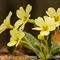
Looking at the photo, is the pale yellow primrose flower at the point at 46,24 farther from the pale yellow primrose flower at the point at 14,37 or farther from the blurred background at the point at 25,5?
the blurred background at the point at 25,5

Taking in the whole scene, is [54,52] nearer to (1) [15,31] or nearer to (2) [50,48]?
(2) [50,48]

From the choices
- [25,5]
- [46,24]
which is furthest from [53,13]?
[25,5]

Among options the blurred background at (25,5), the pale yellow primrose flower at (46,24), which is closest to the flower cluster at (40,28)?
the pale yellow primrose flower at (46,24)

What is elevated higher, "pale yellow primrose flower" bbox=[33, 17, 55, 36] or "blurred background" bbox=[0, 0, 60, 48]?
"blurred background" bbox=[0, 0, 60, 48]

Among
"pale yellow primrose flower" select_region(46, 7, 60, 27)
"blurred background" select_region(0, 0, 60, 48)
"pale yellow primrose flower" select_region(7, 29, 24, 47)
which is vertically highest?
"blurred background" select_region(0, 0, 60, 48)

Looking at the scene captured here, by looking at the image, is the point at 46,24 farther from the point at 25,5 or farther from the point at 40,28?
the point at 25,5

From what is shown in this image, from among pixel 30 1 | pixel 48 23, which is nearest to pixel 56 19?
pixel 48 23

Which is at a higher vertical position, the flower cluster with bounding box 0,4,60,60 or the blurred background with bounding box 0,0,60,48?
the blurred background with bounding box 0,0,60,48

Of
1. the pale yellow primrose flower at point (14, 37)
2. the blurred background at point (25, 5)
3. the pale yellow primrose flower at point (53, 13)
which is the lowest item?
the pale yellow primrose flower at point (14, 37)

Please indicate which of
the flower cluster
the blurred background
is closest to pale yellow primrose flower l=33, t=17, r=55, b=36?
the flower cluster

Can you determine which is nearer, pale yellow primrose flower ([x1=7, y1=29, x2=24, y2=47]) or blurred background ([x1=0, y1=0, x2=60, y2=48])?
pale yellow primrose flower ([x1=7, y1=29, x2=24, y2=47])

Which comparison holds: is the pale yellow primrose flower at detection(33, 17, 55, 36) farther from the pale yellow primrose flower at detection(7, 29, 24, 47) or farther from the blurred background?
the blurred background
